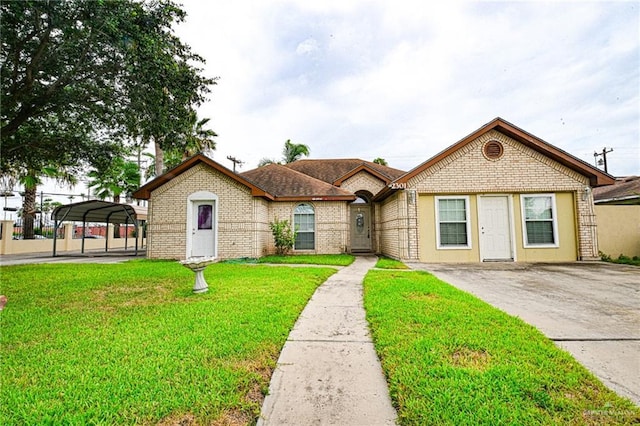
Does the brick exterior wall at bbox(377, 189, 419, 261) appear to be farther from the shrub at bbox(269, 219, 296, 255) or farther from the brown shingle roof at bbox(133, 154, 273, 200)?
the brown shingle roof at bbox(133, 154, 273, 200)

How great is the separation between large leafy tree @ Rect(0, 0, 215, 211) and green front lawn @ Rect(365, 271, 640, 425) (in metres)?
7.33

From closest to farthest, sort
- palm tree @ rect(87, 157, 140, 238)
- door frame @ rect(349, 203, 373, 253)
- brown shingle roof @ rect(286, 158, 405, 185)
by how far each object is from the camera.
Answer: door frame @ rect(349, 203, 373, 253), brown shingle roof @ rect(286, 158, 405, 185), palm tree @ rect(87, 157, 140, 238)

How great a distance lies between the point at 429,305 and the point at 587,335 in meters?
1.83

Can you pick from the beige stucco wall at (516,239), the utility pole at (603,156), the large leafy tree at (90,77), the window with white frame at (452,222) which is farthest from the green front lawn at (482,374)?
the utility pole at (603,156)

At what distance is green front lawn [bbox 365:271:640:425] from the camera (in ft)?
6.48

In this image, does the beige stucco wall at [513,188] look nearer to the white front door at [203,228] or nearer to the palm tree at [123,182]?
the white front door at [203,228]

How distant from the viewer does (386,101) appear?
1617cm

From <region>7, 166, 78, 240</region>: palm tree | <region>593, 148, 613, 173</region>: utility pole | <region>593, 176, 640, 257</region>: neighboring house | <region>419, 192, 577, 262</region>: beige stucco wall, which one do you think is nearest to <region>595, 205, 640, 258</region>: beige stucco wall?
<region>593, 176, 640, 257</region>: neighboring house

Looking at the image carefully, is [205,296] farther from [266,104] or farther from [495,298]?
[266,104]

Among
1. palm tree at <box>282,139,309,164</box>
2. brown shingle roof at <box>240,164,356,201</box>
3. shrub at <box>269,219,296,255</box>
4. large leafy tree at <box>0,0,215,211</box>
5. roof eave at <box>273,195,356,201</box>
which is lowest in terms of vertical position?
shrub at <box>269,219,296,255</box>

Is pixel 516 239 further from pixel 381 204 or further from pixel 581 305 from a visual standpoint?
pixel 581 305

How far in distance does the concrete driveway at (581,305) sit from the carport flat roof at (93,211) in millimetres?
14128

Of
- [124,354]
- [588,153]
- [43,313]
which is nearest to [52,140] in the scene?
[43,313]

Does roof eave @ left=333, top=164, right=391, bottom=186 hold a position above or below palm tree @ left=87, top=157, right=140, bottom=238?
below
